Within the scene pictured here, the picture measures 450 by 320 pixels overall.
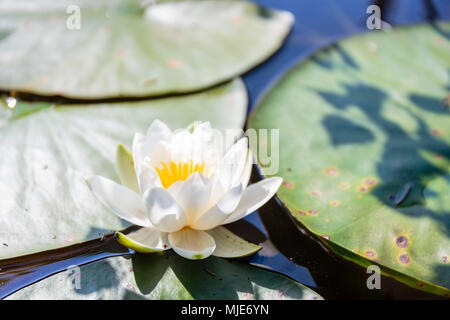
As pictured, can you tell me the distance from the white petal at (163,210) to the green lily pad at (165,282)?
140mm

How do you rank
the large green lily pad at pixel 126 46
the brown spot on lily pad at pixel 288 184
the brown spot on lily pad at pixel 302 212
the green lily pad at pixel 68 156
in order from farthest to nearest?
1. the large green lily pad at pixel 126 46
2. the brown spot on lily pad at pixel 288 184
3. the brown spot on lily pad at pixel 302 212
4. the green lily pad at pixel 68 156

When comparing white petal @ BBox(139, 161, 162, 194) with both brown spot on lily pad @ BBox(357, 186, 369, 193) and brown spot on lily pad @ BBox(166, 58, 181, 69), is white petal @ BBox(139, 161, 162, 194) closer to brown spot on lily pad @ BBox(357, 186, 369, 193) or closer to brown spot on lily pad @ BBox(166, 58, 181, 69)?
brown spot on lily pad @ BBox(357, 186, 369, 193)

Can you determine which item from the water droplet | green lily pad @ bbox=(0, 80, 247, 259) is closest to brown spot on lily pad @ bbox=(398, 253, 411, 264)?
green lily pad @ bbox=(0, 80, 247, 259)

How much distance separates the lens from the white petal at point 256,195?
1.61m

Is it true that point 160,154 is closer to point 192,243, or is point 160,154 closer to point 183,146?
point 183,146

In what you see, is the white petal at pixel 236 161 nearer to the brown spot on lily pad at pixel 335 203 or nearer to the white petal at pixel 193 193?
the white petal at pixel 193 193

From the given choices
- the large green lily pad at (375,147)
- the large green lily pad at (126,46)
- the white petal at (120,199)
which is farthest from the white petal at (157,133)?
the large green lily pad at (126,46)

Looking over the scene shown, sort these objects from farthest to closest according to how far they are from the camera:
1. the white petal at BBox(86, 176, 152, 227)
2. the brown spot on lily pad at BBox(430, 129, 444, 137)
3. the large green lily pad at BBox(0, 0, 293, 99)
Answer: the large green lily pad at BBox(0, 0, 293, 99), the brown spot on lily pad at BBox(430, 129, 444, 137), the white petal at BBox(86, 176, 152, 227)

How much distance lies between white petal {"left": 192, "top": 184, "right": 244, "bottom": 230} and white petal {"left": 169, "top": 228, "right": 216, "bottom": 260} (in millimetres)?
44

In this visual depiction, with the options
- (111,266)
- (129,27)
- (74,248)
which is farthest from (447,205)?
(129,27)

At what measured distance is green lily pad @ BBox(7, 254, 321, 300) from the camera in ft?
4.71

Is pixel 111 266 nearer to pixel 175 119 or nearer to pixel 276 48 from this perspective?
pixel 175 119

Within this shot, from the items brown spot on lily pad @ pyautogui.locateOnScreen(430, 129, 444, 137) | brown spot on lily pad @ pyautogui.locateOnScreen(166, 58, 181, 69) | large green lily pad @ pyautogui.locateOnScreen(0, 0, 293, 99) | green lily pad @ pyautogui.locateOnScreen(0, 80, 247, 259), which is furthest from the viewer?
brown spot on lily pad @ pyautogui.locateOnScreen(166, 58, 181, 69)

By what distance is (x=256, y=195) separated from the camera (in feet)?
5.39
